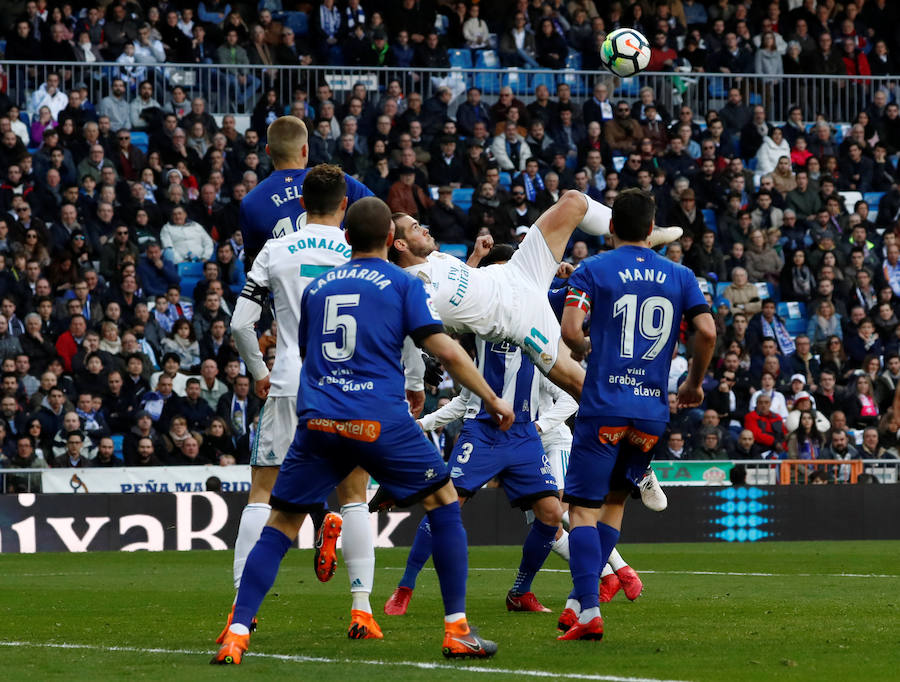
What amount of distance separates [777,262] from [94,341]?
11064mm

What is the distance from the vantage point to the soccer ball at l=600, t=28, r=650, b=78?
1734cm

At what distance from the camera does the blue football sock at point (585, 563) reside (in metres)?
7.94

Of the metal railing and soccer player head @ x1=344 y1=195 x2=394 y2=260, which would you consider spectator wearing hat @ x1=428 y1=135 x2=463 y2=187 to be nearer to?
the metal railing

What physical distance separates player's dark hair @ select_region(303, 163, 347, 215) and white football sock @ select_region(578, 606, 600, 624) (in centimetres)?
243

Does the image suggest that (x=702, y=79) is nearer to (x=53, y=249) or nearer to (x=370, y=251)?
(x=53, y=249)

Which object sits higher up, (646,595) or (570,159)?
(570,159)

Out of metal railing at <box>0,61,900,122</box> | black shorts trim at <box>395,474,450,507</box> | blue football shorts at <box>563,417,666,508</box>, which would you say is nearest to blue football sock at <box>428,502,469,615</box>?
black shorts trim at <box>395,474,450,507</box>

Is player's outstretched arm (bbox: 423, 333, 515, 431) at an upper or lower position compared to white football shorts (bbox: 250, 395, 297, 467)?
upper

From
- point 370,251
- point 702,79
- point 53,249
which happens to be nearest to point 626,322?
point 370,251

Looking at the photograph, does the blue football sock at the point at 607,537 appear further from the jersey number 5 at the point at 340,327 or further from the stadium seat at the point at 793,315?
the stadium seat at the point at 793,315

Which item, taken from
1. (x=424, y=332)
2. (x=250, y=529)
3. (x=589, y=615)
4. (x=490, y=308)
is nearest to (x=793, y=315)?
(x=490, y=308)

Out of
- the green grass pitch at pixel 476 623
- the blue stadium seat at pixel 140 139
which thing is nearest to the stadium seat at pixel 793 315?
the green grass pitch at pixel 476 623

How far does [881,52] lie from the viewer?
29.2 metres

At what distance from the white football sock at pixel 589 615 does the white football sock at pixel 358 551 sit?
112cm
